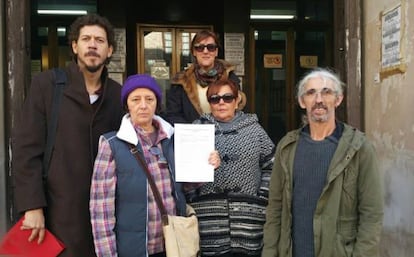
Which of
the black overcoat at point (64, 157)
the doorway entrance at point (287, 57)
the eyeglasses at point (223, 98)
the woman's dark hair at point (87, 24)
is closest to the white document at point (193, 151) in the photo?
the eyeglasses at point (223, 98)

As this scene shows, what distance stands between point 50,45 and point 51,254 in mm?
6605

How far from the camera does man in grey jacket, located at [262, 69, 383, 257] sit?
8.53 feet

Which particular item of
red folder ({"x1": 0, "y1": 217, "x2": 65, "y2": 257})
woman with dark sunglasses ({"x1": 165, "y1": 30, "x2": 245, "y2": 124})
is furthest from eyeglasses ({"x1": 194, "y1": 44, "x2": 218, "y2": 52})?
red folder ({"x1": 0, "y1": 217, "x2": 65, "y2": 257})

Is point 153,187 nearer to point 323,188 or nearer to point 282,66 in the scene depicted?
point 323,188

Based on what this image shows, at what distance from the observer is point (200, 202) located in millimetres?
3113

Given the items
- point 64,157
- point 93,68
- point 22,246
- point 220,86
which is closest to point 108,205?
point 64,157

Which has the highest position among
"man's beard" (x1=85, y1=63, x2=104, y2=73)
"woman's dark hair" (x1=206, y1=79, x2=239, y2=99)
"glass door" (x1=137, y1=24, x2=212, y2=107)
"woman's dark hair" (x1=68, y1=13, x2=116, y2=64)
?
"glass door" (x1=137, y1=24, x2=212, y2=107)

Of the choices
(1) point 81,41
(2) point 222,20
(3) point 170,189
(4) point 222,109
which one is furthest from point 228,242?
(2) point 222,20

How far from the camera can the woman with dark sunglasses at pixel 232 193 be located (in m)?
3.07

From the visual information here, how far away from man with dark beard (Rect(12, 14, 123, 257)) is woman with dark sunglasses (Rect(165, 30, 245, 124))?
28.0 inches

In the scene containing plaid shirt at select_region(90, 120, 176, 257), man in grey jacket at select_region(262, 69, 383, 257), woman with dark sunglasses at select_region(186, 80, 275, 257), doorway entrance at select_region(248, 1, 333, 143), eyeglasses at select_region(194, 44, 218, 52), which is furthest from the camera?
doorway entrance at select_region(248, 1, 333, 143)

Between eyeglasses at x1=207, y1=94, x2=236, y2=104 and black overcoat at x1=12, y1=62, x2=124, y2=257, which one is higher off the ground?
eyeglasses at x1=207, y1=94, x2=236, y2=104

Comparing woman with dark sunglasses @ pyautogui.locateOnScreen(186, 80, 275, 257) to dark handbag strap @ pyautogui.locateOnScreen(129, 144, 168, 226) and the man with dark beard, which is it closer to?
dark handbag strap @ pyautogui.locateOnScreen(129, 144, 168, 226)

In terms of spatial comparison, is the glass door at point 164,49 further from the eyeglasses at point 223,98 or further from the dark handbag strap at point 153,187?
the dark handbag strap at point 153,187
